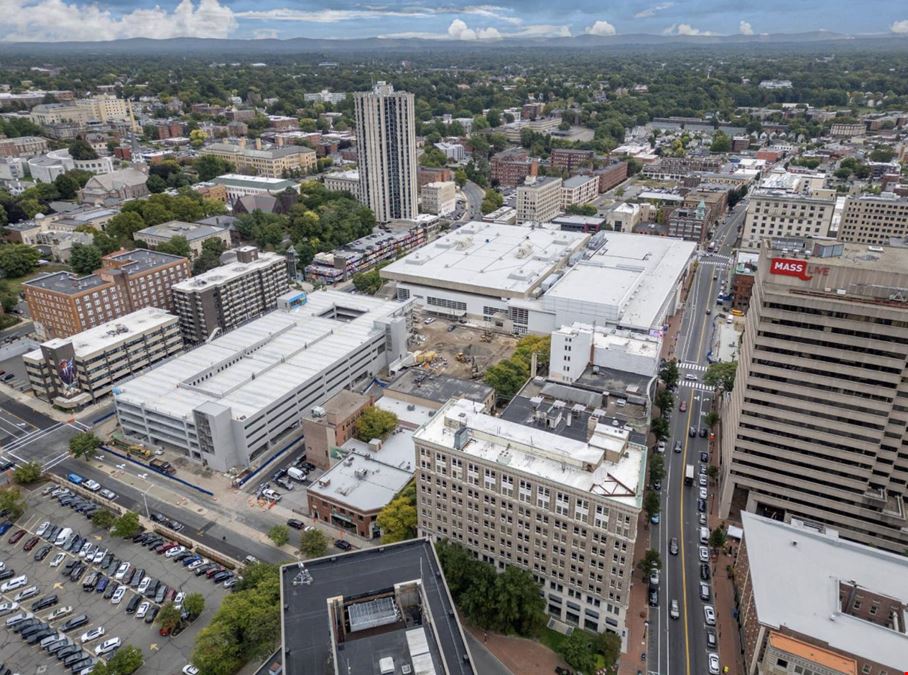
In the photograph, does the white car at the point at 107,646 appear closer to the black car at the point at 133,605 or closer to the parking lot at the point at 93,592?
the parking lot at the point at 93,592

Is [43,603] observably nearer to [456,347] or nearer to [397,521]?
[397,521]

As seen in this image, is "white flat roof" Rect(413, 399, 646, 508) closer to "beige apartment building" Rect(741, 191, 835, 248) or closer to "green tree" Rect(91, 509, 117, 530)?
"green tree" Rect(91, 509, 117, 530)

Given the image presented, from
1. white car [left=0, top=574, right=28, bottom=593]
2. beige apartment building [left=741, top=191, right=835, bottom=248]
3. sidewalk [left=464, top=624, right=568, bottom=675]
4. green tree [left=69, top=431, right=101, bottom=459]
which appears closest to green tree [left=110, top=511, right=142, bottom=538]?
white car [left=0, top=574, right=28, bottom=593]

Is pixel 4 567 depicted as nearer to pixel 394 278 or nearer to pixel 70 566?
pixel 70 566

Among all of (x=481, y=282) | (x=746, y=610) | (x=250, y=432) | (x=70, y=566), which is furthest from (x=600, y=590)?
(x=481, y=282)

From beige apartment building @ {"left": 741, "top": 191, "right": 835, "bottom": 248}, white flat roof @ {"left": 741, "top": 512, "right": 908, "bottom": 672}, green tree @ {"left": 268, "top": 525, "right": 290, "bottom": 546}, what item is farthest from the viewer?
beige apartment building @ {"left": 741, "top": 191, "right": 835, "bottom": 248}
